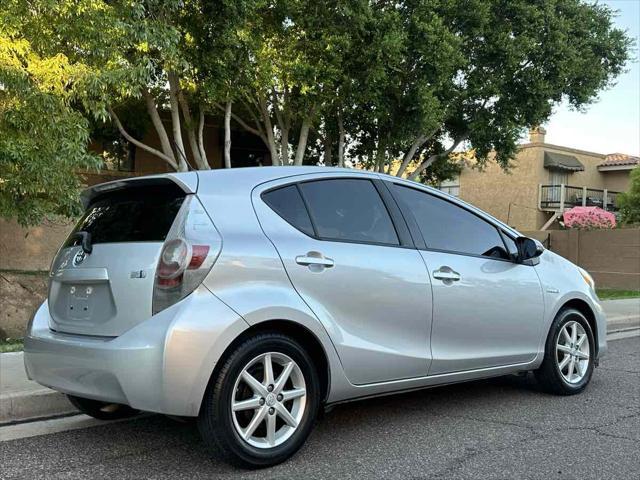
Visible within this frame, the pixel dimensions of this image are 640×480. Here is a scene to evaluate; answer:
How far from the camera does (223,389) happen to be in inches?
132

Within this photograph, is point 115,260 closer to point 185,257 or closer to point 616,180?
point 185,257

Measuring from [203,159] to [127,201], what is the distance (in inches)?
405

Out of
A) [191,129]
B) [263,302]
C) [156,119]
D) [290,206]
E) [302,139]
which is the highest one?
[156,119]

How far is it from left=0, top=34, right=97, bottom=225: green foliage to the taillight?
10.7ft

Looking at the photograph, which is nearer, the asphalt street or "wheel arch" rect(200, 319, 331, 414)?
"wheel arch" rect(200, 319, 331, 414)

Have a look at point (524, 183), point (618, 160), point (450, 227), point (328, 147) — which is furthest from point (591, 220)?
point (450, 227)

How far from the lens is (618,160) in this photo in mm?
35125

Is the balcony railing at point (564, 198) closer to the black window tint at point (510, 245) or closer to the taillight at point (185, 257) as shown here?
the black window tint at point (510, 245)

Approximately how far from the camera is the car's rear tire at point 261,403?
3.38 m

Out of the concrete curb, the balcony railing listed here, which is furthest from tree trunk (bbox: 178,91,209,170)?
the balcony railing

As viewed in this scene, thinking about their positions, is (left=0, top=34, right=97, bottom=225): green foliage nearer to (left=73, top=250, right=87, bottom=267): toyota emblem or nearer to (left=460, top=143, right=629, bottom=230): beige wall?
(left=73, top=250, right=87, bottom=267): toyota emblem

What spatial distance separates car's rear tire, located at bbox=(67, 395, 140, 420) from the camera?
439 cm

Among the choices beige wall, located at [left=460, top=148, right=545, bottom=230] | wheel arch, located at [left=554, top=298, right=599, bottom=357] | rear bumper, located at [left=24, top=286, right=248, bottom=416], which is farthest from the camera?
beige wall, located at [left=460, top=148, right=545, bottom=230]

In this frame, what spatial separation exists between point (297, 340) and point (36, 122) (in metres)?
3.97
